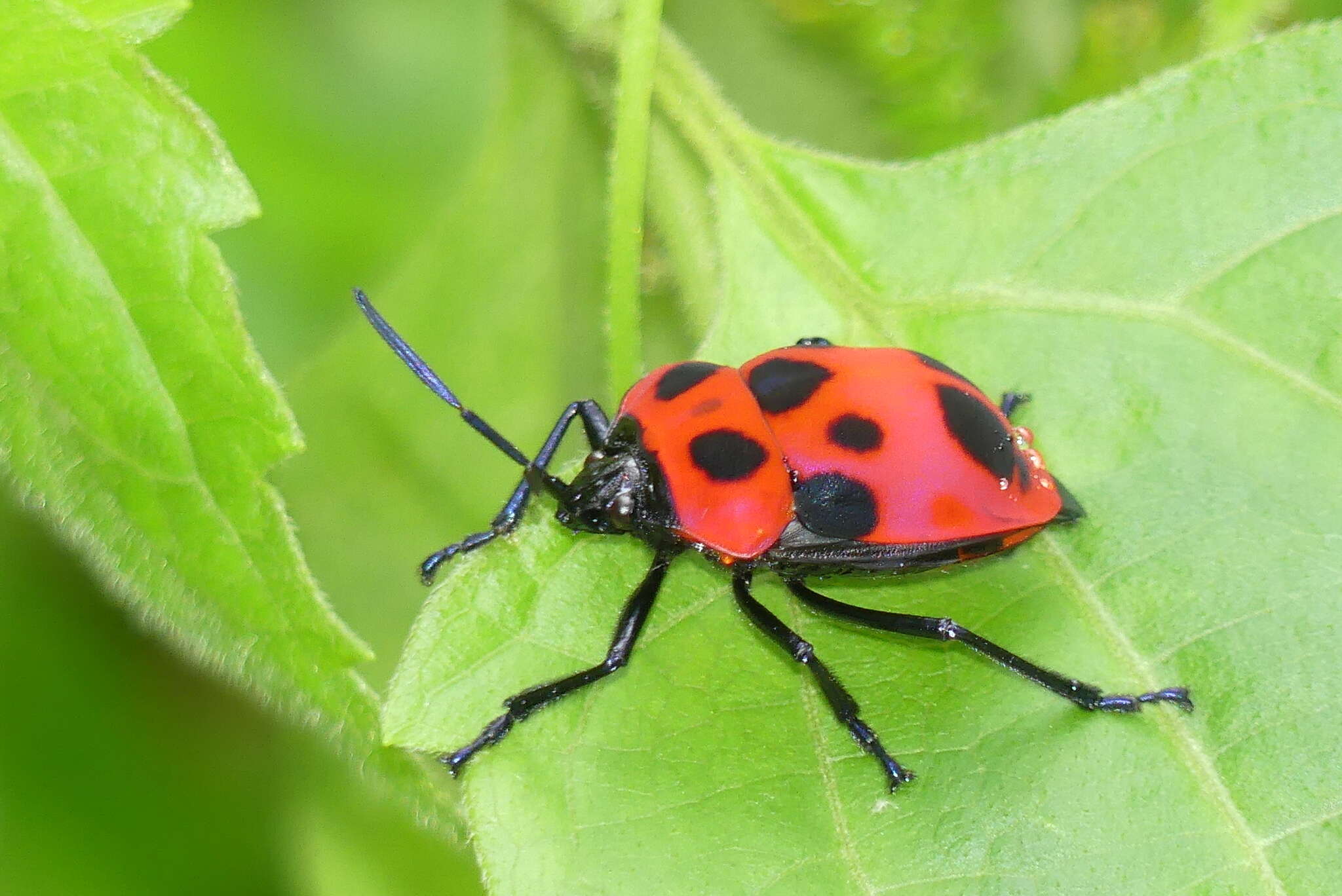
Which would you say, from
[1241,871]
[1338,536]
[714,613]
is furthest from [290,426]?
[1338,536]

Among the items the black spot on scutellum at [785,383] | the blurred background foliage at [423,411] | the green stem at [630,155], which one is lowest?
the blurred background foliage at [423,411]

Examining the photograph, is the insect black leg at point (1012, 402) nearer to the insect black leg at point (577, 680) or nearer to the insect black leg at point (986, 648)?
the insect black leg at point (986, 648)

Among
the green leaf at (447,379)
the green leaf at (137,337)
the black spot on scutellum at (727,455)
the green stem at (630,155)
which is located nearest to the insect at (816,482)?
the black spot on scutellum at (727,455)

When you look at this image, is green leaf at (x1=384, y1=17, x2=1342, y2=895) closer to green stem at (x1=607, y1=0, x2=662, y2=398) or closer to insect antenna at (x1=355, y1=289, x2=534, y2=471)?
green stem at (x1=607, y1=0, x2=662, y2=398)

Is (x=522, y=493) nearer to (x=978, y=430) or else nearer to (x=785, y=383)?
(x=785, y=383)

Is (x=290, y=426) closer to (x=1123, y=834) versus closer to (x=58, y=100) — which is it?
(x=58, y=100)

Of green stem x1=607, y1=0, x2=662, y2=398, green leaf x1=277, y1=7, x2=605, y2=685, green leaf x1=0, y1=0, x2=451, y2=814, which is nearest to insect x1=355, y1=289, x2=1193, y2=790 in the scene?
green stem x1=607, y1=0, x2=662, y2=398
